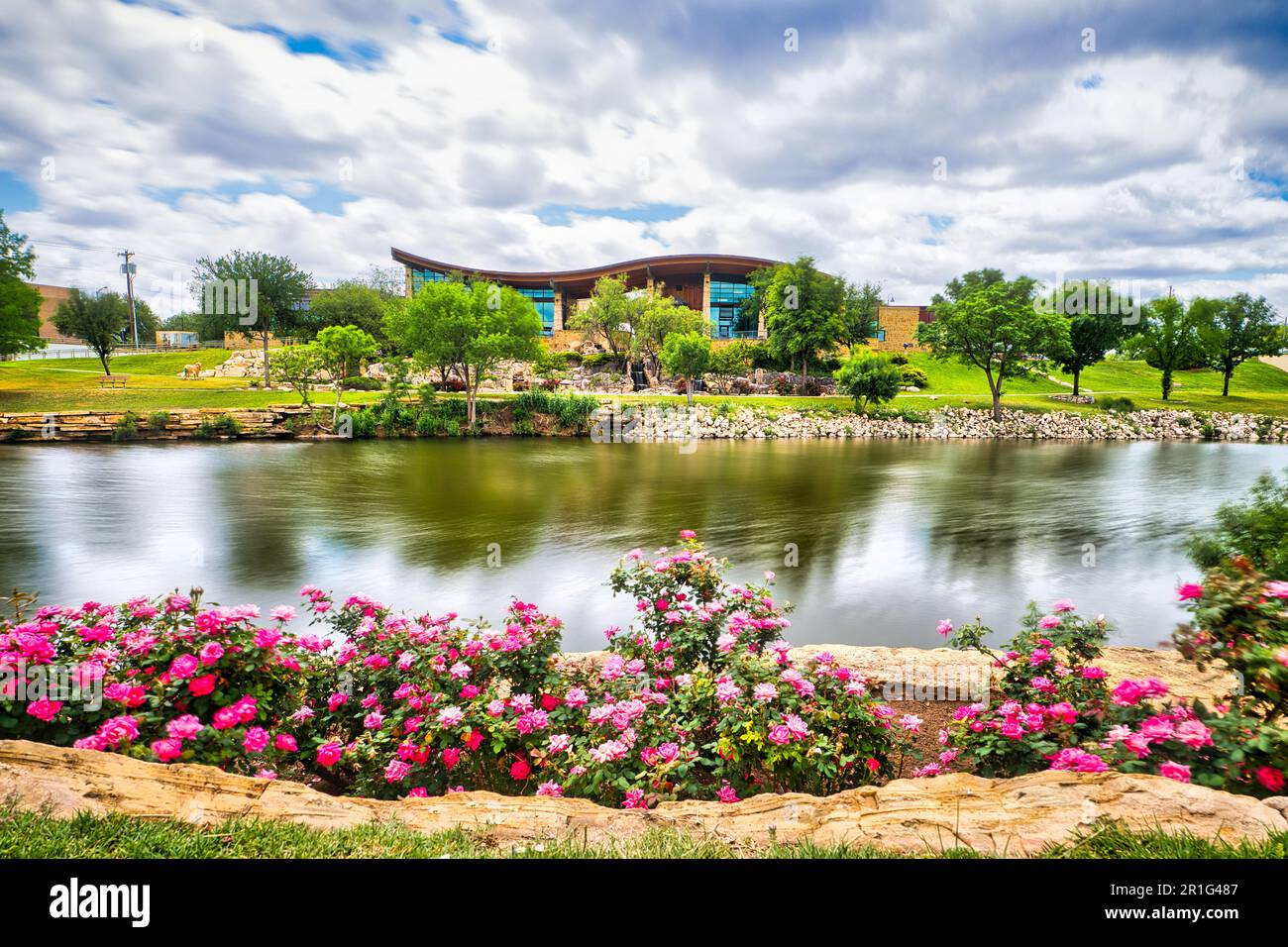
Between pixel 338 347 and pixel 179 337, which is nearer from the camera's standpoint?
pixel 338 347

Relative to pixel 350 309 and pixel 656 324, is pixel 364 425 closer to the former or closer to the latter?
pixel 656 324

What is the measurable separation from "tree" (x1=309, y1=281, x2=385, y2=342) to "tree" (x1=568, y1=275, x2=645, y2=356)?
22660 mm

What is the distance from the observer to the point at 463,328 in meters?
39.1

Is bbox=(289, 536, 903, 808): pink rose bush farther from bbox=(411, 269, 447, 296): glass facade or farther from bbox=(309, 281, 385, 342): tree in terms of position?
bbox=(411, 269, 447, 296): glass facade

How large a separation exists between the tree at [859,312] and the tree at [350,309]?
50.2m

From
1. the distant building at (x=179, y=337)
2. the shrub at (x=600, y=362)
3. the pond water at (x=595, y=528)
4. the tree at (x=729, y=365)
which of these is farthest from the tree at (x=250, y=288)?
the distant building at (x=179, y=337)

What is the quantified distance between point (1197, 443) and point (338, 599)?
5492 centimetres

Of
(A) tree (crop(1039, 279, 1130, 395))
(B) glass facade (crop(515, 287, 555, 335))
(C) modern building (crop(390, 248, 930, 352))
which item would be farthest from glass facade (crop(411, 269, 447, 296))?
(A) tree (crop(1039, 279, 1130, 395))

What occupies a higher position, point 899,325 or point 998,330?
point 899,325

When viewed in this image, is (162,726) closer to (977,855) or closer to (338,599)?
(977,855)

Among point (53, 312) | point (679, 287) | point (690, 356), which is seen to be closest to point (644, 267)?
point (679, 287)

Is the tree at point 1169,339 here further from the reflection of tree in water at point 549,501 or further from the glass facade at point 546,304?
the glass facade at point 546,304

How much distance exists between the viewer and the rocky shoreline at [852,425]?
40562mm

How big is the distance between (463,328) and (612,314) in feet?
74.4
